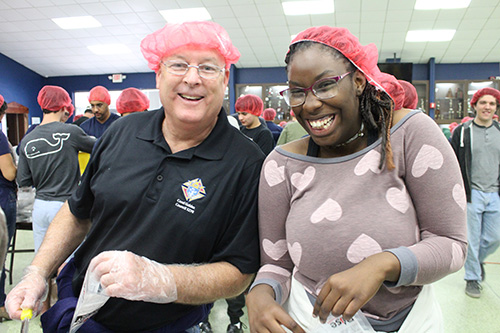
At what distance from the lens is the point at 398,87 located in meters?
1.03

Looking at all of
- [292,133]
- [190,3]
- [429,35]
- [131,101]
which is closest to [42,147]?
[131,101]

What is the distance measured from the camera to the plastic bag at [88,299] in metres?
0.92

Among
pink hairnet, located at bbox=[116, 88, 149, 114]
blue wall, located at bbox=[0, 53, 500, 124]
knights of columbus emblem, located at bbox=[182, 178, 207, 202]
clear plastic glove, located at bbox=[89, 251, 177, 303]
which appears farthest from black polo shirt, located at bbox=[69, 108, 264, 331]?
blue wall, located at bbox=[0, 53, 500, 124]

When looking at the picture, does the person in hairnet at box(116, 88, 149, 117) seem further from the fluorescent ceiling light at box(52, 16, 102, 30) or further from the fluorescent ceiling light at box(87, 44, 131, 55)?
the fluorescent ceiling light at box(87, 44, 131, 55)

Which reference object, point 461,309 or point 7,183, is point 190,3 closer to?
point 7,183

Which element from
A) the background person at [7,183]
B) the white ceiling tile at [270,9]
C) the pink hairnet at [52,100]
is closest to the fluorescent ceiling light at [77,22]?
the white ceiling tile at [270,9]

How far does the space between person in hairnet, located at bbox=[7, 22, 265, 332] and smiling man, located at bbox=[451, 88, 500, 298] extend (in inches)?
110

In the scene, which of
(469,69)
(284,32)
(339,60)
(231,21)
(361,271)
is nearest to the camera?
(361,271)

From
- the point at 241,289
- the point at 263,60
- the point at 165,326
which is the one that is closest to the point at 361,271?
the point at 241,289

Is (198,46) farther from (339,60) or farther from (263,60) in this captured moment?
(263,60)

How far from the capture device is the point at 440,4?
6352mm

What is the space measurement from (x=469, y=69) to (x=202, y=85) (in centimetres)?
1100

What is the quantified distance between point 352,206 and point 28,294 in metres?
0.94

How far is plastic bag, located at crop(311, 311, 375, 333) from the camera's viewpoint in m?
0.87
